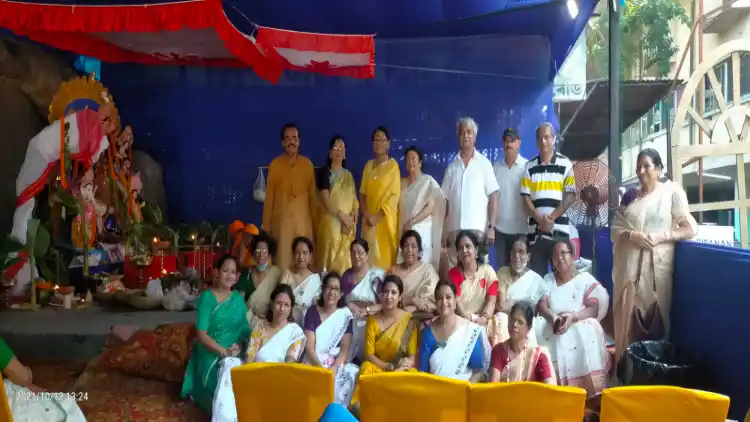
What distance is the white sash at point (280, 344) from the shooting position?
135 inches

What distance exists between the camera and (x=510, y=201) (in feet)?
13.8

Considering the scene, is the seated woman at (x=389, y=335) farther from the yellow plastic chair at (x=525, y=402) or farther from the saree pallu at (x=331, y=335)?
the yellow plastic chair at (x=525, y=402)

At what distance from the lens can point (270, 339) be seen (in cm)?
344

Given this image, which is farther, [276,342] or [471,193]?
[471,193]

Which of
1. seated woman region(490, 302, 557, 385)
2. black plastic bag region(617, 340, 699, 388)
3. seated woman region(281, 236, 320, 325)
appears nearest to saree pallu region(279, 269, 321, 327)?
seated woman region(281, 236, 320, 325)

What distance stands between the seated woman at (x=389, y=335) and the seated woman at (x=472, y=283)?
0.36m

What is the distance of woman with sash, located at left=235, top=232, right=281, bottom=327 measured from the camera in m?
3.78

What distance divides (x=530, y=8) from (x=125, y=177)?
391 centimetres

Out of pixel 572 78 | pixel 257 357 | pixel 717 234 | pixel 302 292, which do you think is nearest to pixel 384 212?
pixel 302 292

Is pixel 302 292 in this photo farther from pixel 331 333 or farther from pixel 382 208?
pixel 382 208

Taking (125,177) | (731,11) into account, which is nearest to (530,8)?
(731,11)

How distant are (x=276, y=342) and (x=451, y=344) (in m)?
0.95

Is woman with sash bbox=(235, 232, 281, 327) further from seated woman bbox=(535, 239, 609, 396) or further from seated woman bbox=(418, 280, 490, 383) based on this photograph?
seated woman bbox=(535, 239, 609, 396)

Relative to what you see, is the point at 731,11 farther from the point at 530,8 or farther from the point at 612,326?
the point at 612,326
